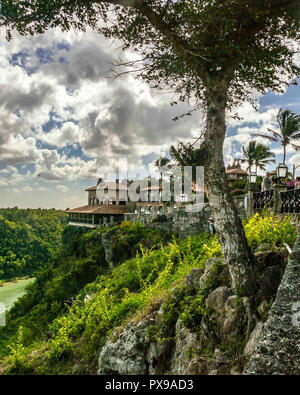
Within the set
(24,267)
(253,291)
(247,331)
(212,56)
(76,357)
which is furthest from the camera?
(24,267)

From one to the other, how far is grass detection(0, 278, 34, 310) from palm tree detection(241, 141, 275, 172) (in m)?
38.8

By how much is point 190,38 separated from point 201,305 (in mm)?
5261

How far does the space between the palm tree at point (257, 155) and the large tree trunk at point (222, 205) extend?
1279 inches

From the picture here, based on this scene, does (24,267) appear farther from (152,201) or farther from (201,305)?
(201,305)

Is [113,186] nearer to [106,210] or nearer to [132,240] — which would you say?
[106,210]

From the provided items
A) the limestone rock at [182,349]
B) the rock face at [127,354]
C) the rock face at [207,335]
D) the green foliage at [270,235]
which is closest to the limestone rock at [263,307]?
the rock face at [207,335]

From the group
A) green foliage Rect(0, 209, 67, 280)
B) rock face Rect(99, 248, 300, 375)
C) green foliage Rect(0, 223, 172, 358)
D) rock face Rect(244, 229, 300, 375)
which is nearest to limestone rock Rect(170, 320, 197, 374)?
rock face Rect(99, 248, 300, 375)

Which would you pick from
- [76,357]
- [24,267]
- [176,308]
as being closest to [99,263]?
[76,357]

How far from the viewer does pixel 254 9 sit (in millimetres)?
4387

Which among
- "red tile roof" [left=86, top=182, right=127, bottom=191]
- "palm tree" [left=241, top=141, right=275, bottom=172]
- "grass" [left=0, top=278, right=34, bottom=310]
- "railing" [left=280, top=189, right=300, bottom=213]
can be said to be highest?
"palm tree" [left=241, top=141, right=275, bottom=172]

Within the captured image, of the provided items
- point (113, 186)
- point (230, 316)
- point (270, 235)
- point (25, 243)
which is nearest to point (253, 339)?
point (230, 316)

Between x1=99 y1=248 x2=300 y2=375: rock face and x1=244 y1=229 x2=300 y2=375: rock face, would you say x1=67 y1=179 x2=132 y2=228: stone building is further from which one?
x1=244 y1=229 x2=300 y2=375: rock face

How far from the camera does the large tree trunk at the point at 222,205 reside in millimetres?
4199

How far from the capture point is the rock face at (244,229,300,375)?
→ 2000 millimetres
